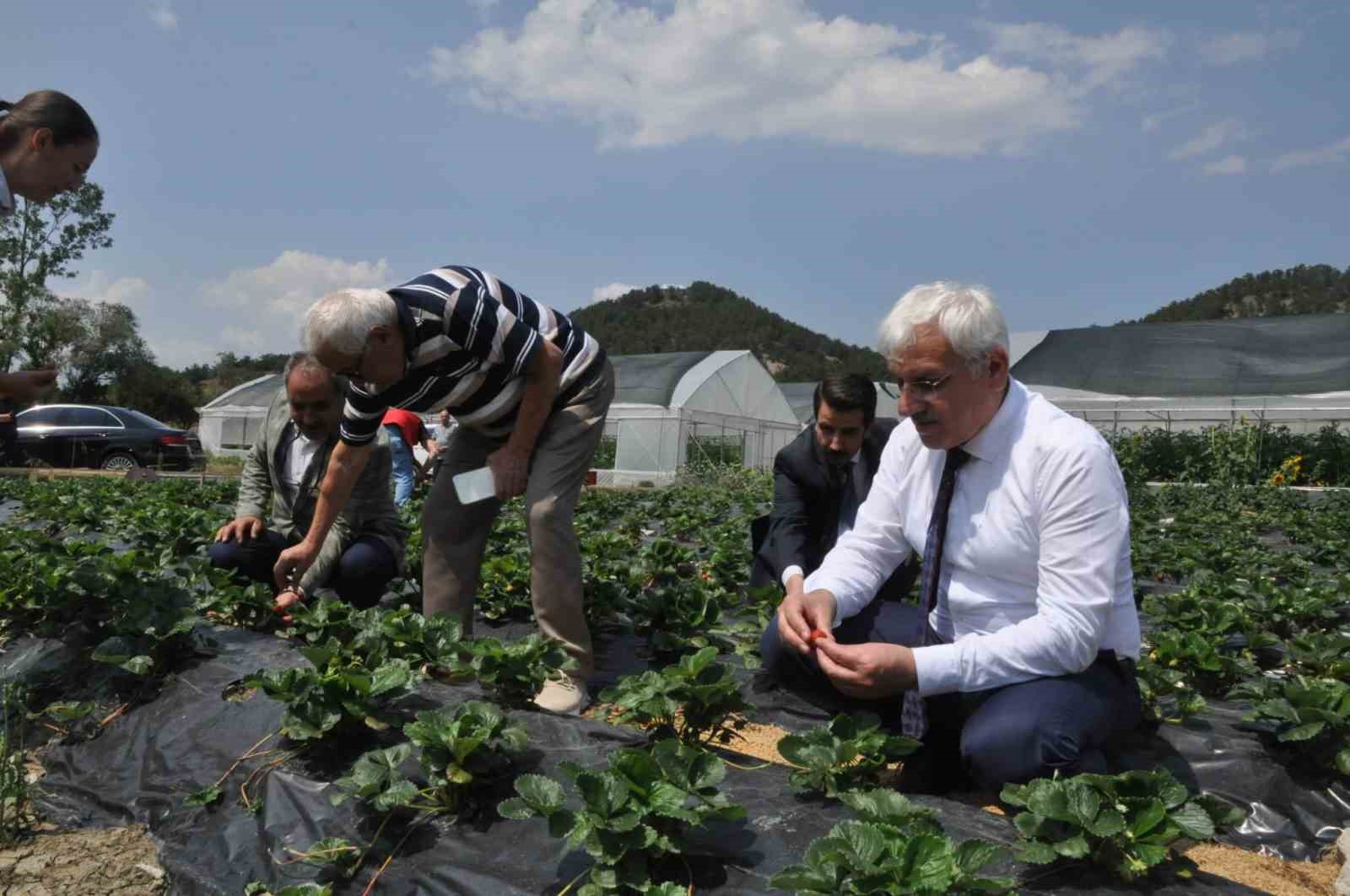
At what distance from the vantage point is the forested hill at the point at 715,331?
52781 mm

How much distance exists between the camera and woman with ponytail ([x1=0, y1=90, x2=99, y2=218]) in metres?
2.85

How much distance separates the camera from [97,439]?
1520 cm

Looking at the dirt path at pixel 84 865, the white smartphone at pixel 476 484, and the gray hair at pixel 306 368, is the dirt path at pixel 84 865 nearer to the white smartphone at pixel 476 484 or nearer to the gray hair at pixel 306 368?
the white smartphone at pixel 476 484

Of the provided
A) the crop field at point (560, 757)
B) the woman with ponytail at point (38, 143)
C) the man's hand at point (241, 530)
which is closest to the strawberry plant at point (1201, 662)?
the crop field at point (560, 757)

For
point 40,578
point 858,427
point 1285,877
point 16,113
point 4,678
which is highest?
point 16,113

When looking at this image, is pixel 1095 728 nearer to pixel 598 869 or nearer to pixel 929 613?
pixel 929 613

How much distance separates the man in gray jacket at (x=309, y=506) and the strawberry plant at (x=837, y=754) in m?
2.23

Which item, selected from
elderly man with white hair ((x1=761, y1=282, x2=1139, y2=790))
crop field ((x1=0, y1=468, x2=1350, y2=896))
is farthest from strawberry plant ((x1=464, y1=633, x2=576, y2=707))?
elderly man with white hair ((x1=761, y1=282, x2=1139, y2=790))

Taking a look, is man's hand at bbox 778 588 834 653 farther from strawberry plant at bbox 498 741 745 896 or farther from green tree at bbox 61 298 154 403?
green tree at bbox 61 298 154 403

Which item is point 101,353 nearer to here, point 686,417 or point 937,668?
point 686,417

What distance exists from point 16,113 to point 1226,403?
20.6 m

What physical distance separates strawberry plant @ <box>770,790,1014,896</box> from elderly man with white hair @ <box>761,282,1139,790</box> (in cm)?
54

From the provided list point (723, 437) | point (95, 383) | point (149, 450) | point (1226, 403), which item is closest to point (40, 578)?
point (149, 450)

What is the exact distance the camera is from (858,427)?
347cm
